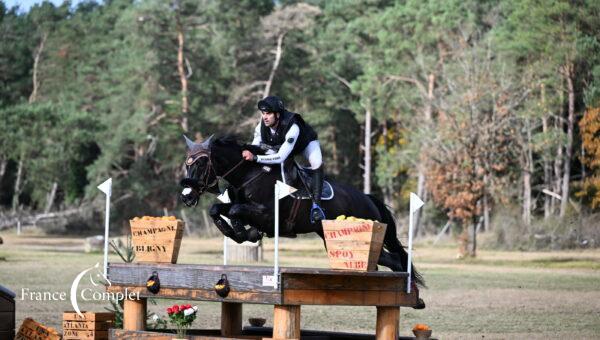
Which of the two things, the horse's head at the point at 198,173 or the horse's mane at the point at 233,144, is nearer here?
the horse's head at the point at 198,173

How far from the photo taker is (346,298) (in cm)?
947

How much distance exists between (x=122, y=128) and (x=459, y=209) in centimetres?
3030

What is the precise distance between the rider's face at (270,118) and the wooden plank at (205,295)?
2.57 meters

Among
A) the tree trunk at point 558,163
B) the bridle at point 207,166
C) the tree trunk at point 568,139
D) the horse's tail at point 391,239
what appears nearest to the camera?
the bridle at point 207,166

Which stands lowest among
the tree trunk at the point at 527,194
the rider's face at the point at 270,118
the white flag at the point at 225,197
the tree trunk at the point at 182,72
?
the white flag at the point at 225,197

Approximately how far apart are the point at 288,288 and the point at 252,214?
7.87 ft

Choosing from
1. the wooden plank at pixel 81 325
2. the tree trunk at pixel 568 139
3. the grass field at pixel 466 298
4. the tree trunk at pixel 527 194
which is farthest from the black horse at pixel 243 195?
the tree trunk at pixel 527 194

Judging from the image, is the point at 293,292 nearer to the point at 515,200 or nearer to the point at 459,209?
the point at 459,209

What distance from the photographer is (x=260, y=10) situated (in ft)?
223

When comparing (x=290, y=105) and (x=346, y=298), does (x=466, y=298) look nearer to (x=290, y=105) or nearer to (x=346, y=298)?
(x=346, y=298)

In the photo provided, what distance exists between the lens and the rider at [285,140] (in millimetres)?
11805

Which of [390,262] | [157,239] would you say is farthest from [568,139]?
[157,239]

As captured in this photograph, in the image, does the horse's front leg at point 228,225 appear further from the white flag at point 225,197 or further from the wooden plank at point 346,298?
the wooden plank at point 346,298

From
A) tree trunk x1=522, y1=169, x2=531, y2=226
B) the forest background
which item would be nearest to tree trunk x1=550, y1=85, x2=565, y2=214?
the forest background
